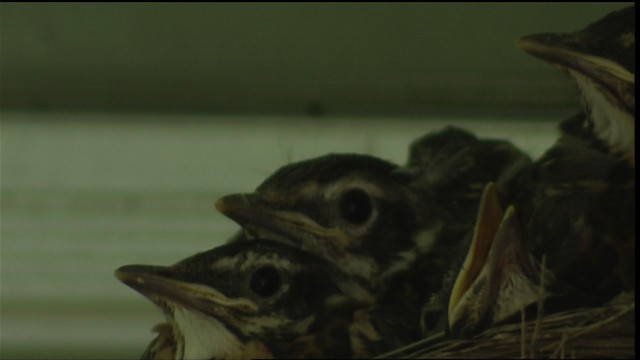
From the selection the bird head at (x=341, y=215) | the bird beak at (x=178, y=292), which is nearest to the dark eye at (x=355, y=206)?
the bird head at (x=341, y=215)

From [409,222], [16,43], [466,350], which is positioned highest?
[16,43]

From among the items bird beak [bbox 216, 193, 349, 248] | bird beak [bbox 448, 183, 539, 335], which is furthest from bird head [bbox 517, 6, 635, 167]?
bird beak [bbox 216, 193, 349, 248]

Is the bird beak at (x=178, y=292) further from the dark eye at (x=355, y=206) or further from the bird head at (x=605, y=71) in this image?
the bird head at (x=605, y=71)

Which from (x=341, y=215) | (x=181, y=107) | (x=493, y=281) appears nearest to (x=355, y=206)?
(x=341, y=215)

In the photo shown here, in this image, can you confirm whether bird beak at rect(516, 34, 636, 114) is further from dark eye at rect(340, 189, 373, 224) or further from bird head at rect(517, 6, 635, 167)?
dark eye at rect(340, 189, 373, 224)

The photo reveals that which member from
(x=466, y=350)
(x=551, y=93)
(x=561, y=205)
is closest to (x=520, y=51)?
(x=551, y=93)

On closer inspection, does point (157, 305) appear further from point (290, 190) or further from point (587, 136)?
Answer: point (587, 136)

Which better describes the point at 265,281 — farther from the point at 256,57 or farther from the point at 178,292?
the point at 256,57
